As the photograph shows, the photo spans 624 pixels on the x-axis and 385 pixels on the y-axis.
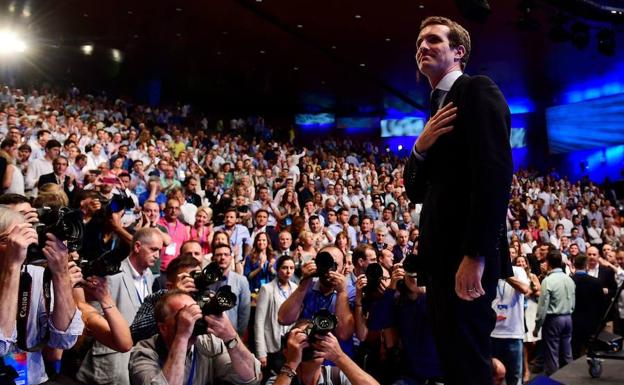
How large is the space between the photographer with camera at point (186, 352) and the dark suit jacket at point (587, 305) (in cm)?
468

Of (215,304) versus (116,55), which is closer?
(215,304)

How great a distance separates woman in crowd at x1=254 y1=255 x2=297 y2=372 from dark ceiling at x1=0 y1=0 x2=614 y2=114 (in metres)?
5.87

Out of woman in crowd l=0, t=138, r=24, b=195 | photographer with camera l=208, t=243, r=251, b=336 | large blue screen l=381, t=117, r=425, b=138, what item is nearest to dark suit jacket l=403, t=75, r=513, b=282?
photographer with camera l=208, t=243, r=251, b=336

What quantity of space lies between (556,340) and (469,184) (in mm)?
5146

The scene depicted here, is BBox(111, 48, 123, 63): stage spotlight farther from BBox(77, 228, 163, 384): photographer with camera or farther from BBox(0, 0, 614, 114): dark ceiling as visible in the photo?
BBox(77, 228, 163, 384): photographer with camera

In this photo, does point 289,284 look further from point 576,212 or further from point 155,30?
point 576,212

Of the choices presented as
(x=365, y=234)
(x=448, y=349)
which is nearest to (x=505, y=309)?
(x=365, y=234)

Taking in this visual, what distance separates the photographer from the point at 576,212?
42.2 ft

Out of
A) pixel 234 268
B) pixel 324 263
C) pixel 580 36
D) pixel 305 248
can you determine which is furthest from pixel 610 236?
pixel 324 263

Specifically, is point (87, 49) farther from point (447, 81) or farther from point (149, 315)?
point (447, 81)

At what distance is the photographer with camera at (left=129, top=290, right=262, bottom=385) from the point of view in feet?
7.36

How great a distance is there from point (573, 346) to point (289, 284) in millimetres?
3641

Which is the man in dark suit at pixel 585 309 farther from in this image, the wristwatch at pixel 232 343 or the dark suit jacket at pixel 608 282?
the wristwatch at pixel 232 343

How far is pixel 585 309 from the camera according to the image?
639 centimetres
